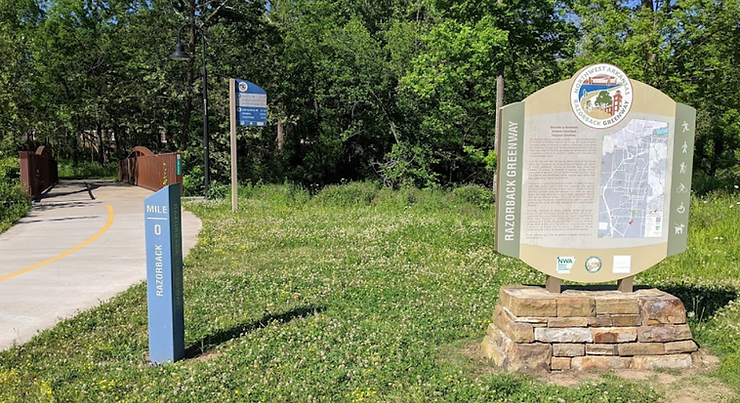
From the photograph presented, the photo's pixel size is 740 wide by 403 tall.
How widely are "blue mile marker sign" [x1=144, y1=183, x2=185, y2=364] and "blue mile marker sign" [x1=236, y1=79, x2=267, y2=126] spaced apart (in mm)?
13091

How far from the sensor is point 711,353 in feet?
16.3

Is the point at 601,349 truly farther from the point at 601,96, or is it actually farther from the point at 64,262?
the point at 64,262

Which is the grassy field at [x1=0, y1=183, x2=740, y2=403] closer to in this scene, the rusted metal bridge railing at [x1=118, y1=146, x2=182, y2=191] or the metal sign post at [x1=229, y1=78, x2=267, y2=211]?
the metal sign post at [x1=229, y1=78, x2=267, y2=211]

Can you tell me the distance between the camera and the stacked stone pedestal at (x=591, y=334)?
4.62 m

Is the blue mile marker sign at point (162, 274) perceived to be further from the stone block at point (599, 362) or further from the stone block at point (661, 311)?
the stone block at point (661, 311)

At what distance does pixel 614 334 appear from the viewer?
4723mm

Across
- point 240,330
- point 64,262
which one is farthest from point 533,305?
point 64,262

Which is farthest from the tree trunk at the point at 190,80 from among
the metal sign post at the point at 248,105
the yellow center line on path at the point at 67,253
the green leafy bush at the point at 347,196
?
the yellow center line on path at the point at 67,253

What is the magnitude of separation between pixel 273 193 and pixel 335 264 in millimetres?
11408

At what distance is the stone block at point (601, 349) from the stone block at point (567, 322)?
202mm

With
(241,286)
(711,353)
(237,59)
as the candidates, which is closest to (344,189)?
(237,59)

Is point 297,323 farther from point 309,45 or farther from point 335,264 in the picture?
point 309,45

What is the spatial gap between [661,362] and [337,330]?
2986mm

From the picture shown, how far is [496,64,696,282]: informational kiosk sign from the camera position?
188 inches
